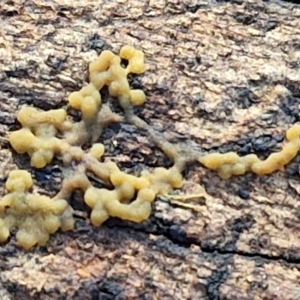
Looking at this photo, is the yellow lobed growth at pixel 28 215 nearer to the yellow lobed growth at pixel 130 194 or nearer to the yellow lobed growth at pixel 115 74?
the yellow lobed growth at pixel 130 194

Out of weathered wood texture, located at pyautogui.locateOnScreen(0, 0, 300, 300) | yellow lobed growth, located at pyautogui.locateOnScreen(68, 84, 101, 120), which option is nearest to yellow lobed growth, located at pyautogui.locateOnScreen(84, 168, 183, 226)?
weathered wood texture, located at pyautogui.locateOnScreen(0, 0, 300, 300)

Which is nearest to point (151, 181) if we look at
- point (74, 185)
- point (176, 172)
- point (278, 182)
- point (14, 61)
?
point (176, 172)

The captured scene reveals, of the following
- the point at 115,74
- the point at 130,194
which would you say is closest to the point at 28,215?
the point at 130,194

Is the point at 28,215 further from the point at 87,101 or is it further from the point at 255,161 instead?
the point at 255,161

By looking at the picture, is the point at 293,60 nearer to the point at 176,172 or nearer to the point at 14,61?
the point at 176,172

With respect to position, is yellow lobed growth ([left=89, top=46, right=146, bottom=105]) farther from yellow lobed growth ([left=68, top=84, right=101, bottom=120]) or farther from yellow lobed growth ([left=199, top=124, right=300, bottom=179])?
yellow lobed growth ([left=199, top=124, right=300, bottom=179])

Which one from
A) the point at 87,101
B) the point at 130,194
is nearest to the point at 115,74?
the point at 87,101

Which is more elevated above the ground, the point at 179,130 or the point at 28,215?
the point at 179,130
